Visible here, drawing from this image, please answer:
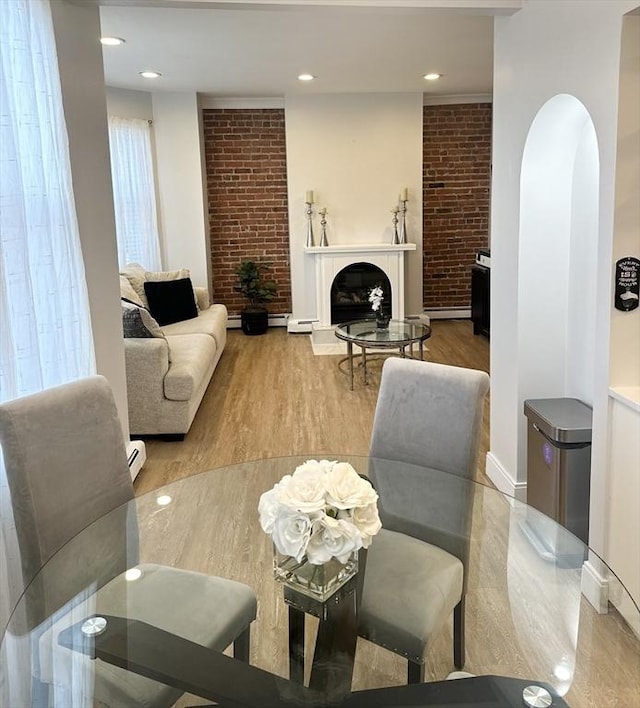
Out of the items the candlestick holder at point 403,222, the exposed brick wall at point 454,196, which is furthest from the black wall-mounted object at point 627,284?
the exposed brick wall at point 454,196

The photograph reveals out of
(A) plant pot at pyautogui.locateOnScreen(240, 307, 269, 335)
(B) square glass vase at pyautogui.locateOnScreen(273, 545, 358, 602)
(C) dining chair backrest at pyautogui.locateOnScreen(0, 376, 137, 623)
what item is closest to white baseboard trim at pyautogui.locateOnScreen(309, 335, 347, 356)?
(A) plant pot at pyautogui.locateOnScreen(240, 307, 269, 335)

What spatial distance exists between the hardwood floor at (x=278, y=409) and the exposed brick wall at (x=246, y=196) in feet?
3.04

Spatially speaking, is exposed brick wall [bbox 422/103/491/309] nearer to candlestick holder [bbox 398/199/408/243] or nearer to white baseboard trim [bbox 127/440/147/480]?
candlestick holder [bbox 398/199/408/243]

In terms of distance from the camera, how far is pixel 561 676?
1485 mm

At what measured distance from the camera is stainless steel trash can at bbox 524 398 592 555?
2732 millimetres

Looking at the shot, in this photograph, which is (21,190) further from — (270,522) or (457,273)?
(457,273)

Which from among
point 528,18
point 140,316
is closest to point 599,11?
point 528,18

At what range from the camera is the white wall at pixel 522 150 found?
7.40 ft

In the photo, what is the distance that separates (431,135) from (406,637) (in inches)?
268

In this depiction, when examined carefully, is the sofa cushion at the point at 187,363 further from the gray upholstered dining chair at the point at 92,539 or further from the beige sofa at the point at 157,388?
the gray upholstered dining chair at the point at 92,539

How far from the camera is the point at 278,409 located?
4957 mm

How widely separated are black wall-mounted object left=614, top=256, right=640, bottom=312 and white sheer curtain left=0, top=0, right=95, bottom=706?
2.02m

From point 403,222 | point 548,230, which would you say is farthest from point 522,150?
point 403,222

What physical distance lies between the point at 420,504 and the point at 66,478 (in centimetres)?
109
